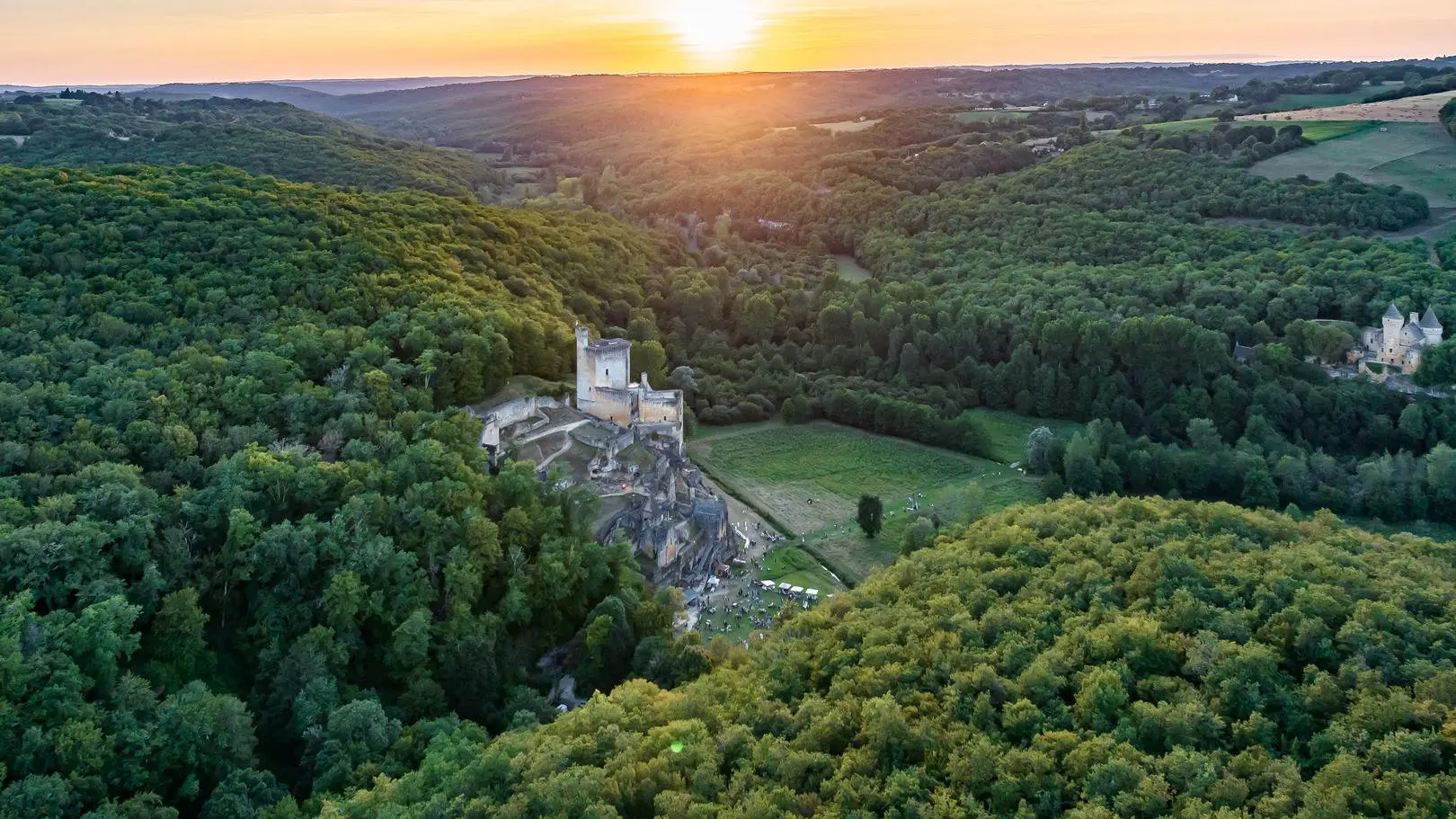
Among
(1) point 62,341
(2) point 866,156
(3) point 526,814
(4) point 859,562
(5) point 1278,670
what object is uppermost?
(2) point 866,156

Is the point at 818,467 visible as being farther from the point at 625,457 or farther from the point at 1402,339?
the point at 1402,339

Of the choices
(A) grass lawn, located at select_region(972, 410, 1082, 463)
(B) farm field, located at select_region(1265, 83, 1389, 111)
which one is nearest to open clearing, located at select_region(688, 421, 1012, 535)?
(A) grass lawn, located at select_region(972, 410, 1082, 463)

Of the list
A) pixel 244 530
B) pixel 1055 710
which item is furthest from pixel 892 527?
pixel 244 530

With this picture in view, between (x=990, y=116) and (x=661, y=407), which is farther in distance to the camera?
(x=990, y=116)

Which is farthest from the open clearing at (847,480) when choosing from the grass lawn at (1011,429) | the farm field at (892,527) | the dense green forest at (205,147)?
the dense green forest at (205,147)

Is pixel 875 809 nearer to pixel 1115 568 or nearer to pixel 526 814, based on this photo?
pixel 526 814

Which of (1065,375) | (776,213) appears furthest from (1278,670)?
(776,213)

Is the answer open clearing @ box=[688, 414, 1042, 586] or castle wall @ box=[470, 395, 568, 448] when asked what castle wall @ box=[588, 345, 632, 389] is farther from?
open clearing @ box=[688, 414, 1042, 586]
